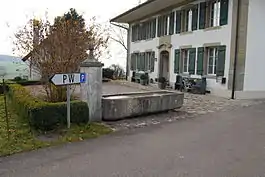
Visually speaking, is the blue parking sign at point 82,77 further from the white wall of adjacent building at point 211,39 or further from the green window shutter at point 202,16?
the green window shutter at point 202,16

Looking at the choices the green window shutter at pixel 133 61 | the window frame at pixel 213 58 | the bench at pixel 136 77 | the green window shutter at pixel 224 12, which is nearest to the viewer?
the green window shutter at pixel 224 12

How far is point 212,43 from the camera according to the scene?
55.9ft

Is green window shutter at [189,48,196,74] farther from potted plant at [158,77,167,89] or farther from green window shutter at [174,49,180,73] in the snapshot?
potted plant at [158,77,167,89]

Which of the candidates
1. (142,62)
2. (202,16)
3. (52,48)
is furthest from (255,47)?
(142,62)

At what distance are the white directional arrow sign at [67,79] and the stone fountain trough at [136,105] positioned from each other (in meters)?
1.28

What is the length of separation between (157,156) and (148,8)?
1784 cm

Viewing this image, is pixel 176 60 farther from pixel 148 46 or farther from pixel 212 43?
pixel 148 46

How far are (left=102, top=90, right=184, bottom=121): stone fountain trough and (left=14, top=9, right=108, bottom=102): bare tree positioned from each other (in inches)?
64.8

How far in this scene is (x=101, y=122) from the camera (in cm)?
918

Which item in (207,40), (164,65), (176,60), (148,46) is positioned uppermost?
(148,46)

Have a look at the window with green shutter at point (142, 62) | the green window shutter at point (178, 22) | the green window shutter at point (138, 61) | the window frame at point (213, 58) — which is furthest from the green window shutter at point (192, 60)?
the green window shutter at point (138, 61)

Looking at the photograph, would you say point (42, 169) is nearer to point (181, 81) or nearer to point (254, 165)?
point (254, 165)

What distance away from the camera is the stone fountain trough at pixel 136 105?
30.7 ft

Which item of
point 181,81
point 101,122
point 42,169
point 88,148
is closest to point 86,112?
point 101,122
